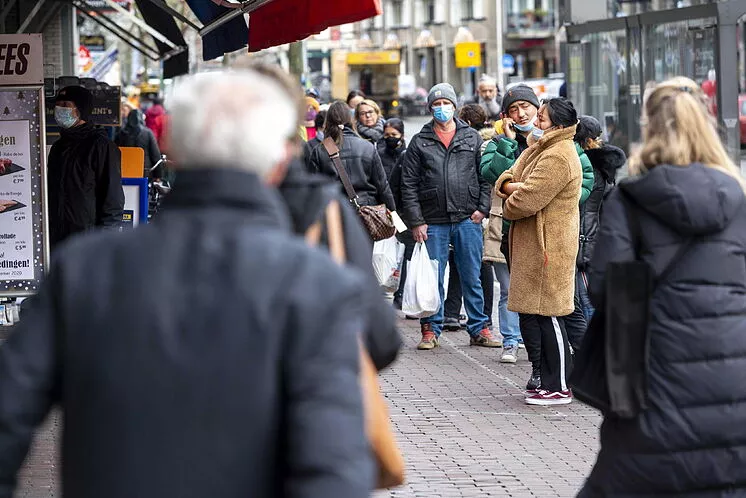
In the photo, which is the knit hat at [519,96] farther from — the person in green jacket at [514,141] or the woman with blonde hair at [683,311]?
the woman with blonde hair at [683,311]

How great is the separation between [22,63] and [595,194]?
13.0 ft

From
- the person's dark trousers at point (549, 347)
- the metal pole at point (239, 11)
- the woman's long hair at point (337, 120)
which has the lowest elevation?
the person's dark trousers at point (549, 347)

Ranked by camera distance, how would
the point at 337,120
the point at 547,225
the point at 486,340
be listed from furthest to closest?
the point at 486,340 < the point at 337,120 < the point at 547,225

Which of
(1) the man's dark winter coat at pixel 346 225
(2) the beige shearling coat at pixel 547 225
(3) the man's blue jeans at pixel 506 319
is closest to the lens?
(1) the man's dark winter coat at pixel 346 225

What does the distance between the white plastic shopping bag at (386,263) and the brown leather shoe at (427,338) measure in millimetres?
881

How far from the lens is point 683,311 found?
4.27m

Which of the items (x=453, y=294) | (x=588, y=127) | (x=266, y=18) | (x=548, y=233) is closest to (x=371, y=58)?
(x=453, y=294)

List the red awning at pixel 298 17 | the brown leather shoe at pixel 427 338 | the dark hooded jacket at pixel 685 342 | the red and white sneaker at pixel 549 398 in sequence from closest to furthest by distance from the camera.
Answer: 1. the dark hooded jacket at pixel 685 342
2. the red and white sneaker at pixel 549 398
3. the red awning at pixel 298 17
4. the brown leather shoe at pixel 427 338

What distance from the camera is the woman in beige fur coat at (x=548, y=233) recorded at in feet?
26.6

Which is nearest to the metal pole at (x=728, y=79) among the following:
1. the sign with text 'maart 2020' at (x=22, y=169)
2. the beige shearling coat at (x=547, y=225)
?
the beige shearling coat at (x=547, y=225)

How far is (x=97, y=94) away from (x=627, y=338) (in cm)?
1162

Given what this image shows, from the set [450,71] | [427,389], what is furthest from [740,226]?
[450,71]

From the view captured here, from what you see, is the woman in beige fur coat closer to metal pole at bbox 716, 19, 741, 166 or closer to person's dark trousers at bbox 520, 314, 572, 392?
person's dark trousers at bbox 520, 314, 572, 392

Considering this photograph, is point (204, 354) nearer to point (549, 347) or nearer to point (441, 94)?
point (549, 347)
